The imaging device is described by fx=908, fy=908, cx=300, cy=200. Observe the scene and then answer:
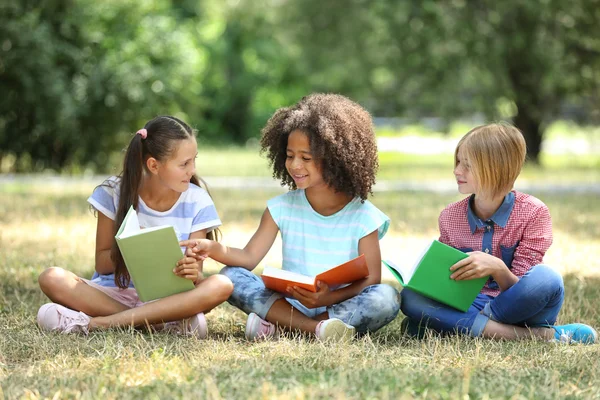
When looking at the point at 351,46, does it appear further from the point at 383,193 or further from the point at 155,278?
the point at 155,278

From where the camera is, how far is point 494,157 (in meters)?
A: 3.89

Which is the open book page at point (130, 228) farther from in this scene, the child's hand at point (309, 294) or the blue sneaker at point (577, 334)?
the blue sneaker at point (577, 334)

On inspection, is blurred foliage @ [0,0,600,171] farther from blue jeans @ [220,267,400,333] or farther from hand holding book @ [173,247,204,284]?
hand holding book @ [173,247,204,284]

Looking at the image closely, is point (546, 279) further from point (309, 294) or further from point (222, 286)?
point (222, 286)

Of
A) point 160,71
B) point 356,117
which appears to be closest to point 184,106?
point 160,71

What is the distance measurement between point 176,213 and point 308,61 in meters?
14.7

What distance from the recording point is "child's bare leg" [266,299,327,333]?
153 inches

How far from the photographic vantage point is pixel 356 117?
4.11m

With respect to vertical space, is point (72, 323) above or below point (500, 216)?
below

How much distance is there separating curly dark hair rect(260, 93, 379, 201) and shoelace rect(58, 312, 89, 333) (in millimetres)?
1142

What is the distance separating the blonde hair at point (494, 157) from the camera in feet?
12.8

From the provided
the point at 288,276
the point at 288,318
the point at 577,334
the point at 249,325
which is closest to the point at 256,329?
the point at 249,325

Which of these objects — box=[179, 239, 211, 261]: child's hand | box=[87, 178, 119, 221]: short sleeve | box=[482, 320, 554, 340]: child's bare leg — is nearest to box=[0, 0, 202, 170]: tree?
box=[87, 178, 119, 221]: short sleeve

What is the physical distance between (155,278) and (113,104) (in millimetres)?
9623
